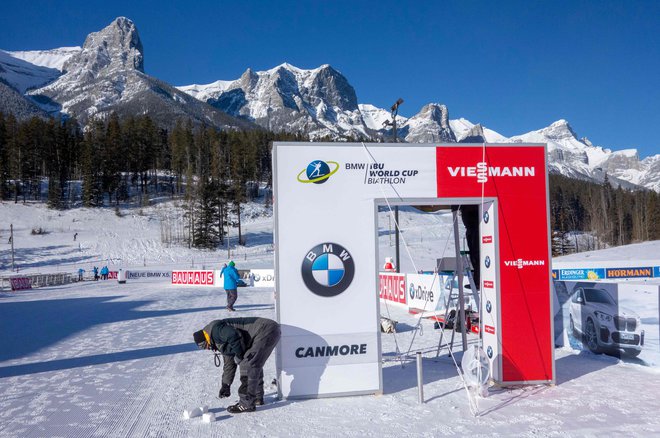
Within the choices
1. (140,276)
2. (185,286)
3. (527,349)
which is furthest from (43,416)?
(140,276)

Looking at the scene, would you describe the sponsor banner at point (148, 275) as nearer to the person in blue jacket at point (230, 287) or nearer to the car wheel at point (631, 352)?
the person in blue jacket at point (230, 287)

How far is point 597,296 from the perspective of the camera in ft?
33.2

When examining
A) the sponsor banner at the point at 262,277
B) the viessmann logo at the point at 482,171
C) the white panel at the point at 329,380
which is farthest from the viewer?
the sponsor banner at the point at 262,277

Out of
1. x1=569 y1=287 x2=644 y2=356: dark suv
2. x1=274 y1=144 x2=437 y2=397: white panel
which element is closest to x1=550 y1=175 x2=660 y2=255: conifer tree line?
x1=569 y1=287 x2=644 y2=356: dark suv

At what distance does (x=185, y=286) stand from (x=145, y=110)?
165 metres

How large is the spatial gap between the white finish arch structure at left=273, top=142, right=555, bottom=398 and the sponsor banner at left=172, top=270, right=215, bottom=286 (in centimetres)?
2730

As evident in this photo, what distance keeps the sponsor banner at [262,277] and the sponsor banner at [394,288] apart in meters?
13.4

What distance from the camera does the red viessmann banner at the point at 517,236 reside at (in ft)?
26.1

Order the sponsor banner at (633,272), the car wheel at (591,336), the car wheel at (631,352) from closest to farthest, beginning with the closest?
the car wheel at (631,352), the car wheel at (591,336), the sponsor banner at (633,272)

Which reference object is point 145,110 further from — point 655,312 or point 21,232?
point 655,312

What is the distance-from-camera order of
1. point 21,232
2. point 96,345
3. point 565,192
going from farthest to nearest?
point 565,192, point 21,232, point 96,345

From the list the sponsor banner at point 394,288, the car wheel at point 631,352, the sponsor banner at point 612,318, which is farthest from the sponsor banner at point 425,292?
the car wheel at point 631,352

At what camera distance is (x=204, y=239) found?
6412 cm

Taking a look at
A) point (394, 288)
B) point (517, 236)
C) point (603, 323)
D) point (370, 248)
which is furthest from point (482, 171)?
point (394, 288)
